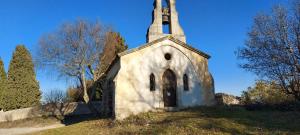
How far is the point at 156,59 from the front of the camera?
20.9m

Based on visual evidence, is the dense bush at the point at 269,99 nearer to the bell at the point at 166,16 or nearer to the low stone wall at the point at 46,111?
the bell at the point at 166,16

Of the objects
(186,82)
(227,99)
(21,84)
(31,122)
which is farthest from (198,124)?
(21,84)

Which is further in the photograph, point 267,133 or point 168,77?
point 168,77

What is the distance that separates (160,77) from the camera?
67.9ft

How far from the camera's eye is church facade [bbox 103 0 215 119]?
19703mm

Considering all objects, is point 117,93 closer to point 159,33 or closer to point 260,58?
point 159,33

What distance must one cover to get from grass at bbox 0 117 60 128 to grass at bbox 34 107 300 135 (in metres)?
13.1

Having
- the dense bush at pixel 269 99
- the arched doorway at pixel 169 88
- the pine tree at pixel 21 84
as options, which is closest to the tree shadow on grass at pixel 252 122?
the arched doorway at pixel 169 88

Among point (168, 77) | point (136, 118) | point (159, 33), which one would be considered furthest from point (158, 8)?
point (136, 118)

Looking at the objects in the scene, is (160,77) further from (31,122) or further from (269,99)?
(31,122)

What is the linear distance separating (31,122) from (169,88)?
1814 cm

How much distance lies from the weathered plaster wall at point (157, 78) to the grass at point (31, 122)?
13739 mm

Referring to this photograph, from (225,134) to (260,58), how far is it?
36.7 ft

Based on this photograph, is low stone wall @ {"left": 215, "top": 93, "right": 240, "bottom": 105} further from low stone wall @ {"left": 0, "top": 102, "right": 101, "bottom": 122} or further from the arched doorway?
low stone wall @ {"left": 0, "top": 102, "right": 101, "bottom": 122}
